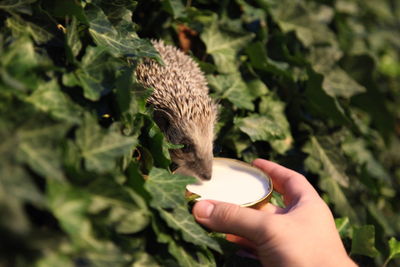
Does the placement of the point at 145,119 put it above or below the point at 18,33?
below

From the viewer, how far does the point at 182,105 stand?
237 cm

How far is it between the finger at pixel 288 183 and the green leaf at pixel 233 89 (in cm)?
41

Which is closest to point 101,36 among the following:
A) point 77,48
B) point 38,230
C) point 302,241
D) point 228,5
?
point 77,48

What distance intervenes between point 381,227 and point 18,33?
2637mm

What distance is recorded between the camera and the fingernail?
65.3 inches

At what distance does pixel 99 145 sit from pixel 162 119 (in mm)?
1240

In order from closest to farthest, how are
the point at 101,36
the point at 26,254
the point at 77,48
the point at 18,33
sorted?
the point at 26,254 → the point at 18,33 → the point at 77,48 → the point at 101,36

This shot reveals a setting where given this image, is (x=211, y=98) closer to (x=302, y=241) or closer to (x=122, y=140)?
(x=302, y=241)

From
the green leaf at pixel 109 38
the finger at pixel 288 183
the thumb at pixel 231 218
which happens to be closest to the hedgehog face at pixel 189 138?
the finger at pixel 288 183

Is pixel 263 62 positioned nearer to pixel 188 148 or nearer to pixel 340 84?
pixel 340 84

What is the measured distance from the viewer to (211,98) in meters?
2.47

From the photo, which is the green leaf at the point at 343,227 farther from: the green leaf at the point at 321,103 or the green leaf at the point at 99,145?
the green leaf at the point at 99,145

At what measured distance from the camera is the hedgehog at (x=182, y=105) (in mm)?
2305

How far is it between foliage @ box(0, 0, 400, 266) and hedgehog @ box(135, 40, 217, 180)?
0.15 m
